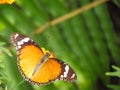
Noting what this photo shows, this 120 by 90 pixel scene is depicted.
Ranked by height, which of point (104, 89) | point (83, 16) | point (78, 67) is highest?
point (83, 16)

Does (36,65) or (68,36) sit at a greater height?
(68,36)

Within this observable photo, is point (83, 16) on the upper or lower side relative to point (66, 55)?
upper

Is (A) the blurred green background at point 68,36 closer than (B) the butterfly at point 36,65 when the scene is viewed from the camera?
No

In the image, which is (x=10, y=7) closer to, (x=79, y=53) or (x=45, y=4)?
(x=45, y=4)

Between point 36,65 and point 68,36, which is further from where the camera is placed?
point 68,36

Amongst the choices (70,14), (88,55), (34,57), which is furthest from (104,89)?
(34,57)
